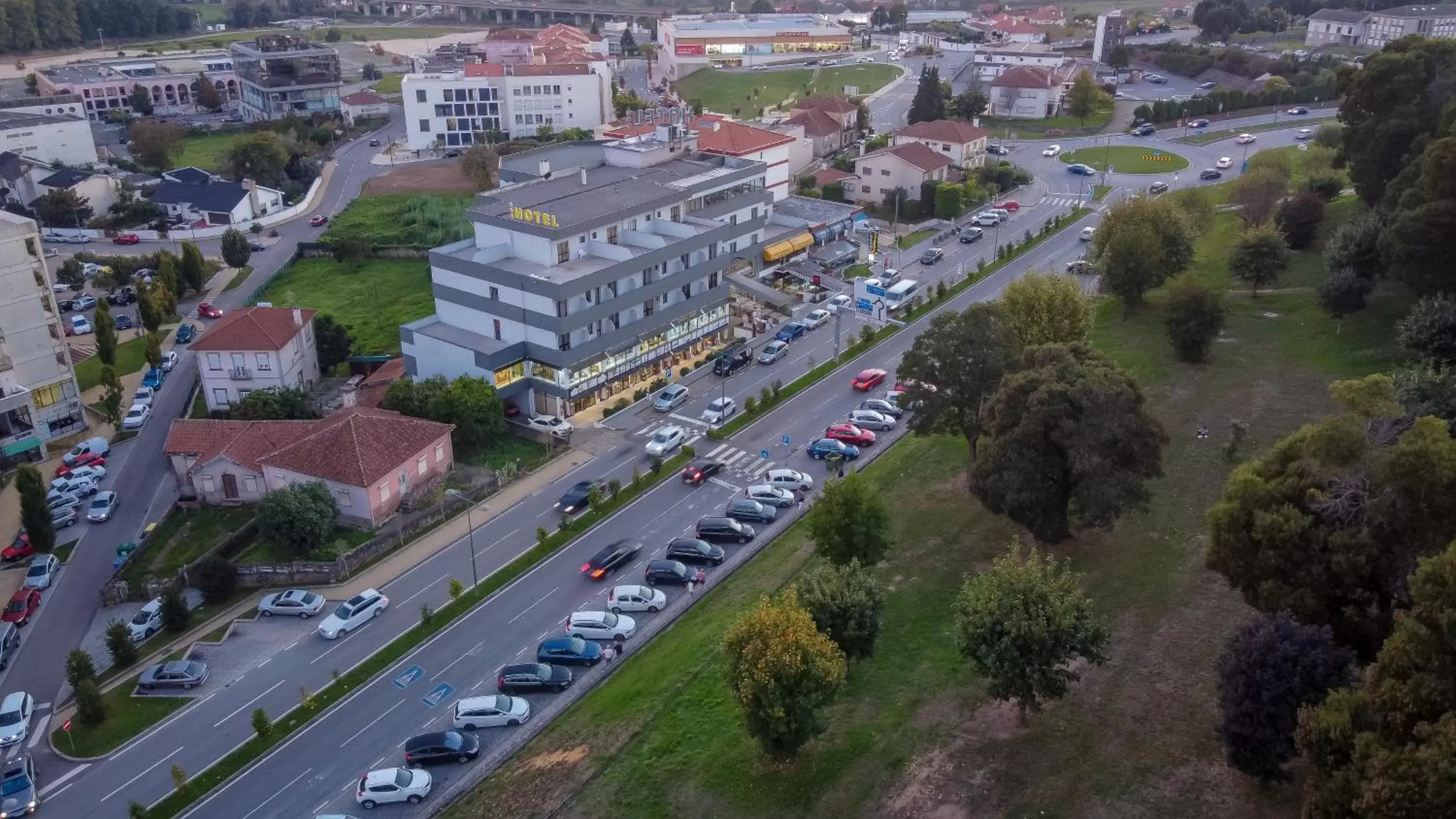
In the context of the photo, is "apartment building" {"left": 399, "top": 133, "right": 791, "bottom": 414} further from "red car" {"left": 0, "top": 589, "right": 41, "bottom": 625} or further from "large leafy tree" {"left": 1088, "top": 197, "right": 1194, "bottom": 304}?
"large leafy tree" {"left": 1088, "top": 197, "right": 1194, "bottom": 304}

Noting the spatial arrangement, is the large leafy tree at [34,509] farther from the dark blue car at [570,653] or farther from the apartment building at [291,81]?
the apartment building at [291,81]

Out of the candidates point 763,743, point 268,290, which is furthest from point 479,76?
point 763,743

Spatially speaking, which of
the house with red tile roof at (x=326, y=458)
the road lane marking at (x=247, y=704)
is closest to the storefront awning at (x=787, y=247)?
the house with red tile roof at (x=326, y=458)

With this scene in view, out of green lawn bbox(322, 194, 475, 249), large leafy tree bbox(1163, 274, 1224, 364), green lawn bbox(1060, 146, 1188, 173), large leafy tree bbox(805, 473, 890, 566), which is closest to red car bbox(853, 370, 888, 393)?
large leafy tree bbox(1163, 274, 1224, 364)

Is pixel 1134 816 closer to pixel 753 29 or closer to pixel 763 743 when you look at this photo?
pixel 763 743

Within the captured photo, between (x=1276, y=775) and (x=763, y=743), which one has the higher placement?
(x=1276, y=775)

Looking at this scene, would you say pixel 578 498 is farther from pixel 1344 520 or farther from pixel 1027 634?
pixel 1344 520
